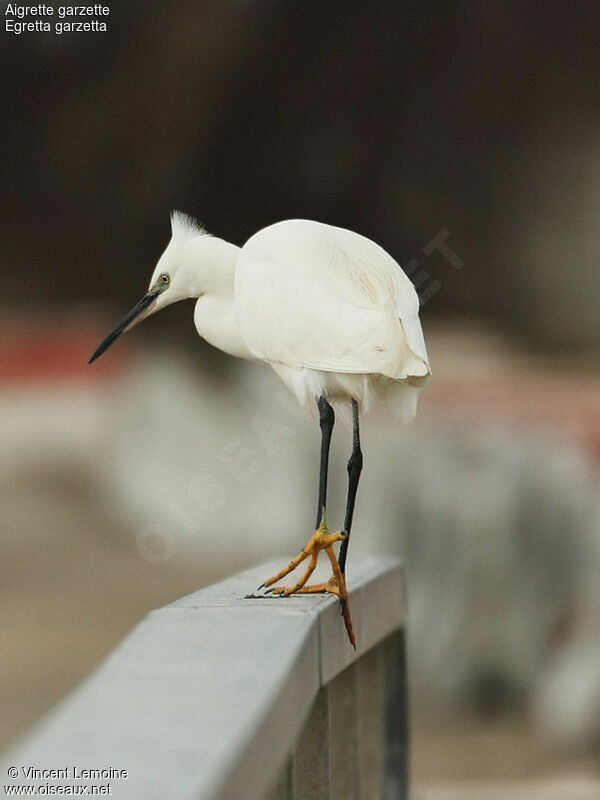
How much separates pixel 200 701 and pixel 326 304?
0.54m

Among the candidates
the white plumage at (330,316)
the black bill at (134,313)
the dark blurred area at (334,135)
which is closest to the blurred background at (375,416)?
the dark blurred area at (334,135)

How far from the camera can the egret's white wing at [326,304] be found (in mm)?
1140

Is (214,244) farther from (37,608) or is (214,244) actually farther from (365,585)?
(37,608)

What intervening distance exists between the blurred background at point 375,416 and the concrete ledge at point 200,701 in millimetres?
2391

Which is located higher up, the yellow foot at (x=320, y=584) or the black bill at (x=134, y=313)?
the black bill at (x=134, y=313)

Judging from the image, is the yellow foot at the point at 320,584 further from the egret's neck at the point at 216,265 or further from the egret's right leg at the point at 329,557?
the egret's neck at the point at 216,265

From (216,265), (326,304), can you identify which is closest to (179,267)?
(216,265)

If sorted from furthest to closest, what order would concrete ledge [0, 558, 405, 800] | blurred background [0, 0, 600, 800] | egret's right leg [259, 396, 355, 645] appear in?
1. blurred background [0, 0, 600, 800]
2. egret's right leg [259, 396, 355, 645]
3. concrete ledge [0, 558, 405, 800]

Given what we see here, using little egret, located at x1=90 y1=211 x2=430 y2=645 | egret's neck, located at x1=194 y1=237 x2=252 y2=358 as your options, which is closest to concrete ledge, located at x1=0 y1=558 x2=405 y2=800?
little egret, located at x1=90 y1=211 x2=430 y2=645

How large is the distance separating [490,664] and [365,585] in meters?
2.32

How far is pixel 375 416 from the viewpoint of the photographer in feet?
11.3

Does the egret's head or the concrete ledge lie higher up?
A: the egret's head

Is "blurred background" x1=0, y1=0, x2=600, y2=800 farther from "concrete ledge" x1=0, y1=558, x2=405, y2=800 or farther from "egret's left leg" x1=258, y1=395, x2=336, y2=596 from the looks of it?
"concrete ledge" x1=0, y1=558, x2=405, y2=800

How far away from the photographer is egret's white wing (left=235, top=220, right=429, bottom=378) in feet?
3.74
